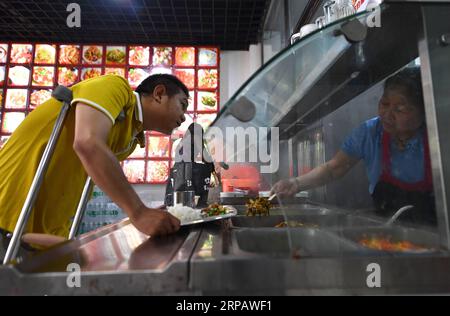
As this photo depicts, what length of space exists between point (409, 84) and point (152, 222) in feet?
2.37

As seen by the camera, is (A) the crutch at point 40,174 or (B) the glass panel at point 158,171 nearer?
(A) the crutch at point 40,174

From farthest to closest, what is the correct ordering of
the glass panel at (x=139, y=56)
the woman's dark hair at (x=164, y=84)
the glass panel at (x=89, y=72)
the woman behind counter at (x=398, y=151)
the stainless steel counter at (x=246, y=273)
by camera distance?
1. the glass panel at (x=139, y=56)
2. the glass panel at (x=89, y=72)
3. the woman's dark hair at (x=164, y=84)
4. the woman behind counter at (x=398, y=151)
5. the stainless steel counter at (x=246, y=273)

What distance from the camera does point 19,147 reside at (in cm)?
111

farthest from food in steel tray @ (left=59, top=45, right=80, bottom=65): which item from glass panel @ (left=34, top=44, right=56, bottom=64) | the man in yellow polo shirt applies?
the man in yellow polo shirt

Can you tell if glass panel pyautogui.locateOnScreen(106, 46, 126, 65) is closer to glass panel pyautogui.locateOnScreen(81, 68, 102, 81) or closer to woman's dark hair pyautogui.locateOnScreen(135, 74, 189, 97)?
glass panel pyautogui.locateOnScreen(81, 68, 102, 81)

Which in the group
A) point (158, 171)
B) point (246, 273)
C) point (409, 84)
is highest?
point (158, 171)

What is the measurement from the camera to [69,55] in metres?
3.93

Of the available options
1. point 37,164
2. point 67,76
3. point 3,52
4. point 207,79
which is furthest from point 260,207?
point 3,52

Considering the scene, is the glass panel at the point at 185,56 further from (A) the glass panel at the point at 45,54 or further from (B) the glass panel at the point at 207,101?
(A) the glass panel at the point at 45,54

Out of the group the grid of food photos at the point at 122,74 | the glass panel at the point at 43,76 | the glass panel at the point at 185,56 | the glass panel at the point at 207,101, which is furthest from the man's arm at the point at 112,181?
the glass panel at the point at 43,76

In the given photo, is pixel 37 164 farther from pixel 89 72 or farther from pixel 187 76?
pixel 89 72

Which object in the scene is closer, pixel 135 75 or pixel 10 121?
pixel 10 121

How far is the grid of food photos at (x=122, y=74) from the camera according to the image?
3805mm

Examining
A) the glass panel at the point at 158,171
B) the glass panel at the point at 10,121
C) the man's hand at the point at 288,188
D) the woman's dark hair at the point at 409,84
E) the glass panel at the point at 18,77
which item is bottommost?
the man's hand at the point at 288,188
